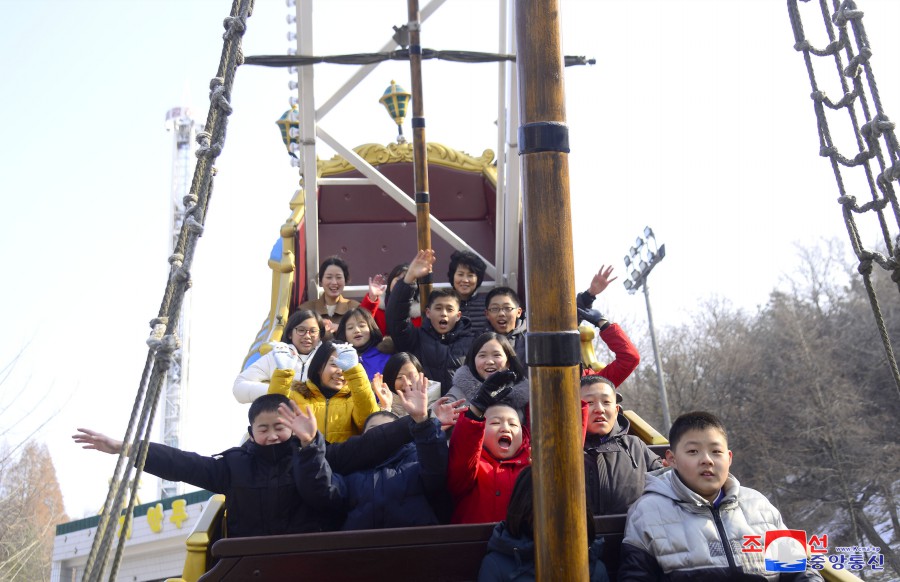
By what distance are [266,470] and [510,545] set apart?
111cm

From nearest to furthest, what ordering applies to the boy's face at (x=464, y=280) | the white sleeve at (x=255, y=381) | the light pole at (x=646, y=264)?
the white sleeve at (x=255, y=381), the boy's face at (x=464, y=280), the light pole at (x=646, y=264)

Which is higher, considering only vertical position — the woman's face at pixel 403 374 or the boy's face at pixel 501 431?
the woman's face at pixel 403 374

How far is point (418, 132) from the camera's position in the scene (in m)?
5.83

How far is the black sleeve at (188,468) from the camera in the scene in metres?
3.02

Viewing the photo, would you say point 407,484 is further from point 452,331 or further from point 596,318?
point 452,331

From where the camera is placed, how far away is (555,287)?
2014mm

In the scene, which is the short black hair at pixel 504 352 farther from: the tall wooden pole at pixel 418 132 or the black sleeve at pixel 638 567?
the tall wooden pole at pixel 418 132

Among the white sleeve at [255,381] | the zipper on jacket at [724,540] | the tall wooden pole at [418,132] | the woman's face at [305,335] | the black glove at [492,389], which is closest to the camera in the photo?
the zipper on jacket at [724,540]

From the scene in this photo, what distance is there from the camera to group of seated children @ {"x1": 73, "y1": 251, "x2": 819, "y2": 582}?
239 centimetres

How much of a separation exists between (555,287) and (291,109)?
8298 millimetres

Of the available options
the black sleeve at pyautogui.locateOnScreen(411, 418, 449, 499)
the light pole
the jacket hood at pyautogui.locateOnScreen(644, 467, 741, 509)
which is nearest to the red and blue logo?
the jacket hood at pyautogui.locateOnScreen(644, 467, 741, 509)

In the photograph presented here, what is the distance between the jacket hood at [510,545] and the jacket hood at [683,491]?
0.47 m

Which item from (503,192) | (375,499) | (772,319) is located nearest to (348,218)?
(503,192)

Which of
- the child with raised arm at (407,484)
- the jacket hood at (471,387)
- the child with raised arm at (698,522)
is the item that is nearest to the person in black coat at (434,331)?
the jacket hood at (471,387)
